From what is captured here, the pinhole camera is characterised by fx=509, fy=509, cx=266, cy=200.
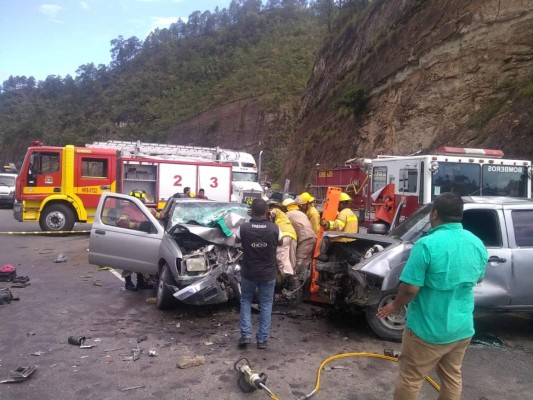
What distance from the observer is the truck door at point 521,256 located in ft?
19.0

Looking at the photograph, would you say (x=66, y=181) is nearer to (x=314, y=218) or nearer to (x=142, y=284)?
(x=142, y=284)

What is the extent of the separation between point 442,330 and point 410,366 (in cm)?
32

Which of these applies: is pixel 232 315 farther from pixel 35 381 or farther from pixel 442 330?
pixel 442 330

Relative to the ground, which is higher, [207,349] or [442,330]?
[442,330]

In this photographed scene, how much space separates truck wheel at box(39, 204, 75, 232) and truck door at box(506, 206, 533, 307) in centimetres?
1357

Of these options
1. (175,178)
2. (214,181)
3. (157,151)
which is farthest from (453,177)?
(157,151)

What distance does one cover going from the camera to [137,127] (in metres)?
82.7

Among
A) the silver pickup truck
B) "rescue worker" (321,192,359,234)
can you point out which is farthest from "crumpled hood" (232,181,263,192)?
the silver pickup truck

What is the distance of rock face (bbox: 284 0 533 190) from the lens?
17.3 metres

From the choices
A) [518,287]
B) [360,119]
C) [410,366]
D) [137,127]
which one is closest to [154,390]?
[410,366]

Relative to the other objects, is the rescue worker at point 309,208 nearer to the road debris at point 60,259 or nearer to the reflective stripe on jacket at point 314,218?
the reflective stripe on jacket at point 314,218

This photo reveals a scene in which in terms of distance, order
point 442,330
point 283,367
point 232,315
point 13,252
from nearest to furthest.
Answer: point 442,330, point 283,367, point 232,315, point 13,252

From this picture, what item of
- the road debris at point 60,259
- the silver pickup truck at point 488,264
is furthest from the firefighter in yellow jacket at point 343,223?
the road debris at point 60,259

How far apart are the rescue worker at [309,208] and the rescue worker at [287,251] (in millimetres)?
1024
